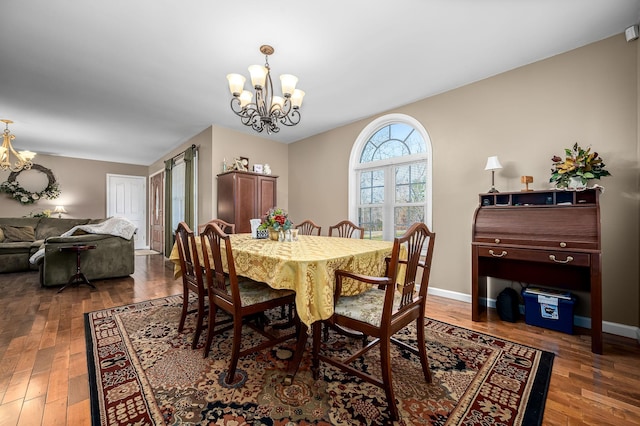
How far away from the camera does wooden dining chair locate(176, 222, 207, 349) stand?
1987mm

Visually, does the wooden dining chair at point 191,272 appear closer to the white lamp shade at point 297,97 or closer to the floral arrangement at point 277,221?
the floral arrangement at point 277,221

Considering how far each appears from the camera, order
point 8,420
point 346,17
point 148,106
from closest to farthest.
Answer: point 8,420 < point 346,17 < point 148,106

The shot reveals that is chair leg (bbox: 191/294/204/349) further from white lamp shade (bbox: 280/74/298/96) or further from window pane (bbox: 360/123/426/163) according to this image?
window pane (bbox: 360/123/426/163)

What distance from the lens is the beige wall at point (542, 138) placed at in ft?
7.41

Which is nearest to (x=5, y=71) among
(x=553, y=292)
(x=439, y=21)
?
(x=439, y=21)

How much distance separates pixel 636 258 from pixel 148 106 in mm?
5581

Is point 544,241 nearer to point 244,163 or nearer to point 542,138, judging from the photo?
point 542,138

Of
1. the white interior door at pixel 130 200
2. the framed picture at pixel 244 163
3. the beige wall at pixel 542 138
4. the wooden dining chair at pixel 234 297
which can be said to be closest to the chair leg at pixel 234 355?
the wooden dining chair at pixel 234 297

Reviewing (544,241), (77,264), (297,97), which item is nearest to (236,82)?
(297,97)

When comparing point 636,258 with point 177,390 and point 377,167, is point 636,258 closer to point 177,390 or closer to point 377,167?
point 377,167

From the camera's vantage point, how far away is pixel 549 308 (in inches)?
93.8

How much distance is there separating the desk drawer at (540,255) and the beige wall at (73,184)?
8941mm

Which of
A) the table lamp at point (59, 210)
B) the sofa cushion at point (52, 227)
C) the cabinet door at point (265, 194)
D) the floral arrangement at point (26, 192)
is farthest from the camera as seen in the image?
the table lamp at point (59, 210)

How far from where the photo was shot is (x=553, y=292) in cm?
246
